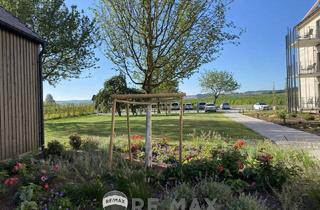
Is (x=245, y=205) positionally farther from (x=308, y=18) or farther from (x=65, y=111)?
(x=65, y=111)

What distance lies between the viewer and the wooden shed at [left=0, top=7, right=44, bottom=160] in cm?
780

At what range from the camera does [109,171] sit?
213 inches

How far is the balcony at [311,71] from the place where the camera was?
2739cm

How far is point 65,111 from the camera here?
3897 cm

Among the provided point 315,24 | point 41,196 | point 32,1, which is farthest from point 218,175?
point 315,24

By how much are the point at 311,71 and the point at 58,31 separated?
69.0 feet

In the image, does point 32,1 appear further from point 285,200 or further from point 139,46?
point 285,200

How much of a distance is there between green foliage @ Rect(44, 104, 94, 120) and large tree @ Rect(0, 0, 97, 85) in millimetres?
11489

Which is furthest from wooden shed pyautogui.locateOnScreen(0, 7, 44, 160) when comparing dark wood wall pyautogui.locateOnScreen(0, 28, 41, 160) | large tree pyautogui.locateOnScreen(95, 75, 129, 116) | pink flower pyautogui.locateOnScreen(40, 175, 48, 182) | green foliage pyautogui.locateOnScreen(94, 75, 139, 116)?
large tree pyautogui.locateOnScreen(95, 75, 129, 116)

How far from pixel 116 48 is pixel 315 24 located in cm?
1908

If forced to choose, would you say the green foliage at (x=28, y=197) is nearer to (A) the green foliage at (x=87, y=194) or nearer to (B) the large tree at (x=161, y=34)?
(A) the green foliage at (x=87, y=194)

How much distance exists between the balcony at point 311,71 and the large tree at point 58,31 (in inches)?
680

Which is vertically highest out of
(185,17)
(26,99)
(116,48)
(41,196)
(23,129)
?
(185,17)

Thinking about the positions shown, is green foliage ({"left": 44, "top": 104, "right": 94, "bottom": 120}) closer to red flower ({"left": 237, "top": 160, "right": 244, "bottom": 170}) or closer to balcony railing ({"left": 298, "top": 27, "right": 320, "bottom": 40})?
balcony railing ({"left": 298, "top": 27, "right": 320, "bottom": 40})
